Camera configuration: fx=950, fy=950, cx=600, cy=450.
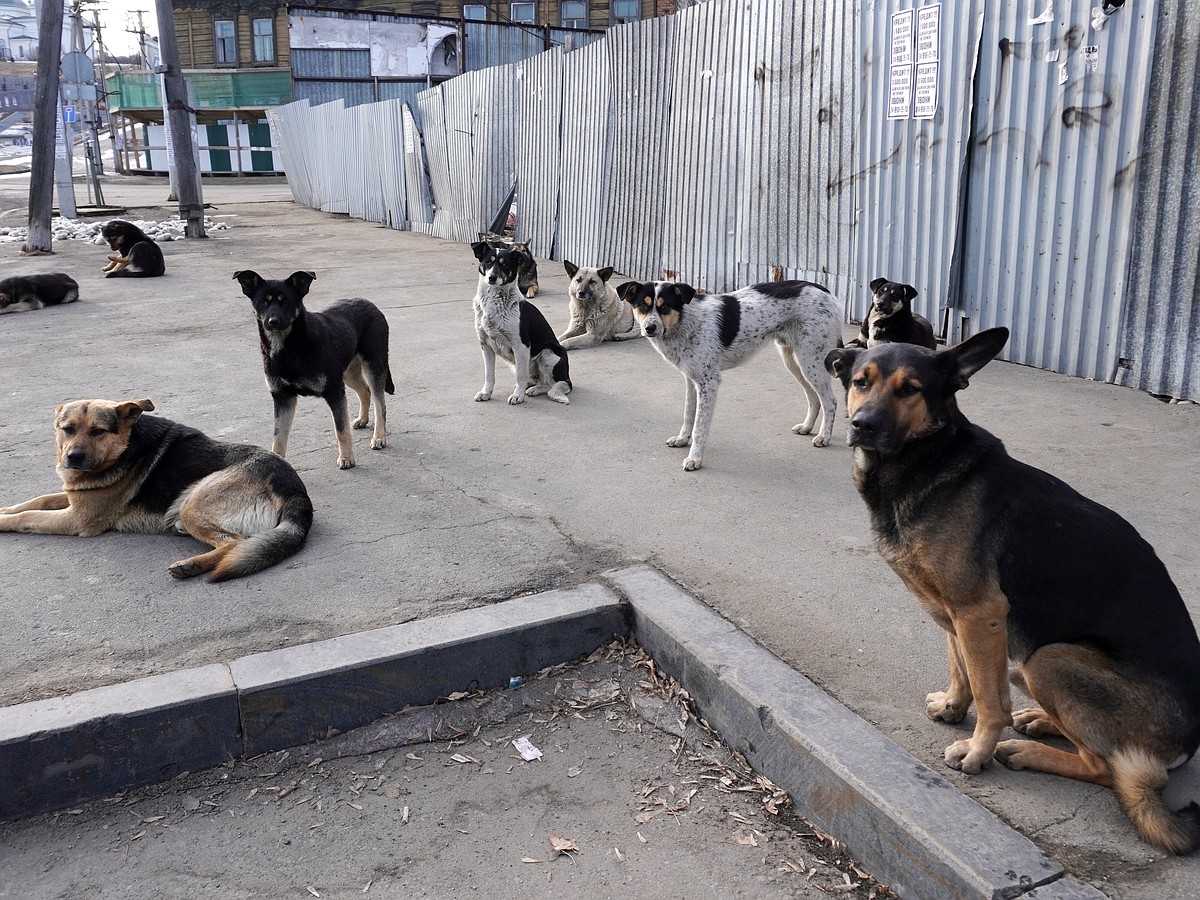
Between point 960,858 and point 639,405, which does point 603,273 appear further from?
point 960,858

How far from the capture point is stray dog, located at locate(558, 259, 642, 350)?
963 cm

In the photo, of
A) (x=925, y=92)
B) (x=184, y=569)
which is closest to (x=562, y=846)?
(x=184, y=569)

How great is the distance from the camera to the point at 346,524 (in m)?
5.15

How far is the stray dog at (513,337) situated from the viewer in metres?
7.68

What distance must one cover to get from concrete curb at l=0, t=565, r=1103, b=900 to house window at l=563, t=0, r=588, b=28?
4420 cm

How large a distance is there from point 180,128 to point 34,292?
903cm

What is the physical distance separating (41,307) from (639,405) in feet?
29.4

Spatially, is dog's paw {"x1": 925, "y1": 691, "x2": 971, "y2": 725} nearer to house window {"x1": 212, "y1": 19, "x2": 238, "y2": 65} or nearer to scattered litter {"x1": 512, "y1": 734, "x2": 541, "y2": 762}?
scattered litter {"x1": 512, "y1": 734, "x2": 541, "y2": 762}

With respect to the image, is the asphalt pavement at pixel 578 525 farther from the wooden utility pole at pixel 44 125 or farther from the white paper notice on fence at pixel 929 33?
the wooden utility pole at pixel 44 125

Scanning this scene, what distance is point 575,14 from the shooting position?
43.8m

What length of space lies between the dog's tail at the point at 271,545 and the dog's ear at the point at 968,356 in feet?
10.4

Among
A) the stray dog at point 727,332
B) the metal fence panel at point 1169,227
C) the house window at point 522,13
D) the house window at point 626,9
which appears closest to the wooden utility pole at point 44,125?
the stray dog at point 727,332

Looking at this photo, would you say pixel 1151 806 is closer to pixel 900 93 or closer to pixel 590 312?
pixel 900 93

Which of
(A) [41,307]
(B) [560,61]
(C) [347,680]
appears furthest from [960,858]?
(B) [560,61]
